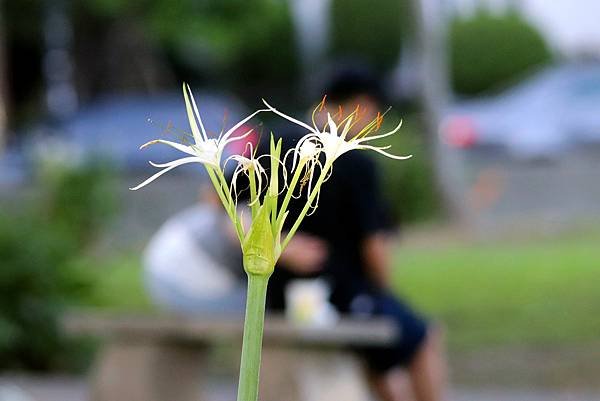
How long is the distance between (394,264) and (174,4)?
9.20 m

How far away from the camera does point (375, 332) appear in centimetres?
493

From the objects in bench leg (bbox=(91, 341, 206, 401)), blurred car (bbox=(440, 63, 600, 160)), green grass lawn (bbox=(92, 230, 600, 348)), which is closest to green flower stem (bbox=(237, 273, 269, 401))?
bench leg (bbox=(91, 341, 206, 401))

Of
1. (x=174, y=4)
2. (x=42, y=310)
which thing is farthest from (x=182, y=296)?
(x=174, y=4)

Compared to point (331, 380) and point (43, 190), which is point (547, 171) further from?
Answer: point (331, 380)

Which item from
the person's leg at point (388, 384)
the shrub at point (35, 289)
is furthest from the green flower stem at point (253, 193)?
the shrub at point (35, 289)

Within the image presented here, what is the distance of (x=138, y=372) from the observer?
6.02 meters

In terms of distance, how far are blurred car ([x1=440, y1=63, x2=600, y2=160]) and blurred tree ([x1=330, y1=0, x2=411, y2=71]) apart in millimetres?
6033

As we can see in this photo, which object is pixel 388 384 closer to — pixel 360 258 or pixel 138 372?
pixel 360 258

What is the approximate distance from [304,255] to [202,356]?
1.37 m

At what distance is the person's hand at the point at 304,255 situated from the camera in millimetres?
5184

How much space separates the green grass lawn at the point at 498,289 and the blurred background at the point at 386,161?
0.03 metres

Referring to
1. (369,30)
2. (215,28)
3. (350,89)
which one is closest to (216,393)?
(350,89)

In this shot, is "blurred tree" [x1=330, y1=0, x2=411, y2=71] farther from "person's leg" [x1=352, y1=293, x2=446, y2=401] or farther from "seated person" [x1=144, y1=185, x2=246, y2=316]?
"person's leg" [x1=352, y1=293, x2=446, y2=401]

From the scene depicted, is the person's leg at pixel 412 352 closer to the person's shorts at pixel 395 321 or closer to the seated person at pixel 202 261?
the person's shorts at pixel 395 321
